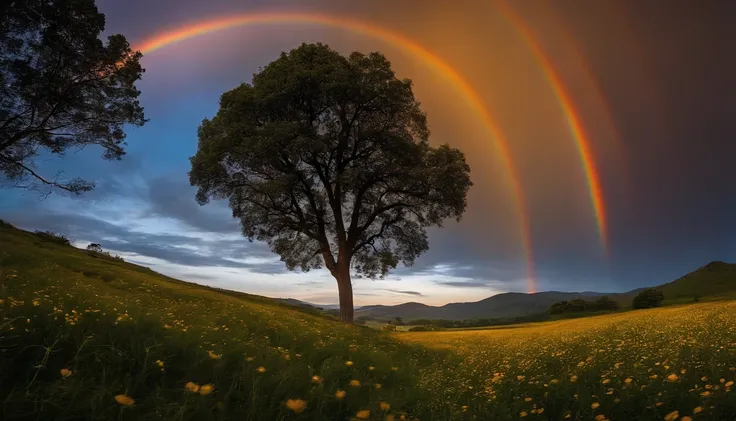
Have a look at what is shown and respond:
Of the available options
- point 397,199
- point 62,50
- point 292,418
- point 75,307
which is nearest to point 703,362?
point 292,418

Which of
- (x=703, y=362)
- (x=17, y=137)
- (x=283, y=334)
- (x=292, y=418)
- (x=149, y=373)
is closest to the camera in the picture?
(x=292, y=418)

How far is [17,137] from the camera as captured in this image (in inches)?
1100

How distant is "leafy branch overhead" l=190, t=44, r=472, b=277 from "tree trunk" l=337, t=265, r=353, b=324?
0.64 m

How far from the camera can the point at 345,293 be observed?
3070 centimetres

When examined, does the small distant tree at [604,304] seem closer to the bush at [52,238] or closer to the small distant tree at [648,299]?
the small distant tree at [648,299]

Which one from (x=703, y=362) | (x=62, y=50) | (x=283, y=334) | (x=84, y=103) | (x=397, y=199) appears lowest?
(x=283, y=334)

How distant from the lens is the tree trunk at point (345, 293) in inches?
1206

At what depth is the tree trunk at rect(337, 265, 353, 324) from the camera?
30641mm

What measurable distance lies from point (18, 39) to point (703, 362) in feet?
120

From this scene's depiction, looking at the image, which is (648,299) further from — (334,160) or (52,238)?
(52,238)

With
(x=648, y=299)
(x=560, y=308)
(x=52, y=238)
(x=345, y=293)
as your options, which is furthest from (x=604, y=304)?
(x=52, y=238)

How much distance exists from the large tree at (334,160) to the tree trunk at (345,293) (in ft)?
0.25

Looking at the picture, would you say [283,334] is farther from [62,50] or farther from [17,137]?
[17,137]

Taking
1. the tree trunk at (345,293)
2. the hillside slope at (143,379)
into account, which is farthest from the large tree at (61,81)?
the hillside slope at (143,379)
